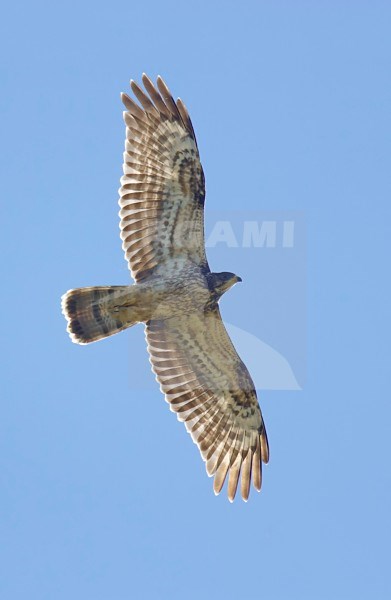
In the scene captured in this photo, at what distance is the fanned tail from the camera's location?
16438 mm

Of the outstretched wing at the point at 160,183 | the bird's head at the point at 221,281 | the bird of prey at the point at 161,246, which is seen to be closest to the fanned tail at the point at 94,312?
the bird of prey at the point at 161,246

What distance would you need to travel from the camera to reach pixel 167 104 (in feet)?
54.0

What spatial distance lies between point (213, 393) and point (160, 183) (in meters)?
2.72

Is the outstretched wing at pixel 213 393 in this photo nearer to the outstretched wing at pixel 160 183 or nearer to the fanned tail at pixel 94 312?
the fanned tail at pixel 94 312

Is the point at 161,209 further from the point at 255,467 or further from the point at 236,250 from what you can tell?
the point at 255,467

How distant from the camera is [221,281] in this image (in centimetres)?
1638

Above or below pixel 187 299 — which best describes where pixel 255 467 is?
below

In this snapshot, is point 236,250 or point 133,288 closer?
point 133,288

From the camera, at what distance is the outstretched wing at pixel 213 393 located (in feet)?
55.8

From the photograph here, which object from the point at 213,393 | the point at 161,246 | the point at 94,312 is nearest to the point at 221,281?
the point at 161,246

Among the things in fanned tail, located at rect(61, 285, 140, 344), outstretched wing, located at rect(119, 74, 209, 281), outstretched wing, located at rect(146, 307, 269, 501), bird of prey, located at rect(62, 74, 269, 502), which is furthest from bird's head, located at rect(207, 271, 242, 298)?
fanned tail, located at rect(61, 285, 140, 344)

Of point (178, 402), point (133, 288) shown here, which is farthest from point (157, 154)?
point (178, 402)

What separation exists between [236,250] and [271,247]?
50 centimetres

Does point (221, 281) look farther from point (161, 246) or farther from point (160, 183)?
point (160, 183)
